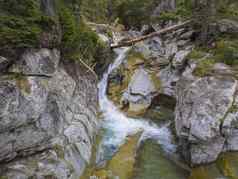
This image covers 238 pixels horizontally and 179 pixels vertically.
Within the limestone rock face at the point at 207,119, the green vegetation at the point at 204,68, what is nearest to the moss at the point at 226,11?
the green vegetation at the point at 204,68

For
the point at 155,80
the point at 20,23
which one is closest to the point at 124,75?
the point at 155,80

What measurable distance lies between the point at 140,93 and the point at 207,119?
23.3 ft

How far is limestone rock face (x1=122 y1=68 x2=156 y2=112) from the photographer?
665 inches

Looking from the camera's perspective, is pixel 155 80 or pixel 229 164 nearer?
pixel 229 164

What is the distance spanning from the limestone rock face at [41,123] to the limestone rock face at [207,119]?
521cm

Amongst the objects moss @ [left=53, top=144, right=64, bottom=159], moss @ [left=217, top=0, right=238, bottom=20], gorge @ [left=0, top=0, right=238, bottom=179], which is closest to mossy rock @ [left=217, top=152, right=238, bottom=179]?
gorge @ [left=0, top=0, right=238, bottom=179]

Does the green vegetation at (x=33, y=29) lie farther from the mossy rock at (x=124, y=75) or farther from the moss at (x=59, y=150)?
the mossy rock at (x=124, y=75)

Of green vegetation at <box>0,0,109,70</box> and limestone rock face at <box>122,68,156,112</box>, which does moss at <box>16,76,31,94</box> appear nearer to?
green vegetation at <box>0,0,109,70</box>

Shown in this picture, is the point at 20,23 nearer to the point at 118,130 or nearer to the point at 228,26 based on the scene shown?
the point at 118,130

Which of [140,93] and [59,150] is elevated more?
[140,93]

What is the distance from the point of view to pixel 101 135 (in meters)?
13.8

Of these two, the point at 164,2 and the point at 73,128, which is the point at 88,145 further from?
the point at 164,2

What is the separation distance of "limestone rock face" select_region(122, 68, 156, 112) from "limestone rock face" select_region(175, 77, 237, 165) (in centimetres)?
484

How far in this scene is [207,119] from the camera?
10852 mm
